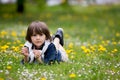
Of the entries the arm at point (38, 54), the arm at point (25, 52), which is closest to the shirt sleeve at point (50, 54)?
the arm at point (38, 54)

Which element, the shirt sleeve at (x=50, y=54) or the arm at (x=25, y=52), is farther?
the shirt sleeve at (x=50, y=54)

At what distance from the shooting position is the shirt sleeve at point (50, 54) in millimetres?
7621

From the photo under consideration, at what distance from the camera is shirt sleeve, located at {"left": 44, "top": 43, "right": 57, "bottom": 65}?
25.0ft

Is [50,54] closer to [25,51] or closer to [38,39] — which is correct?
[38,39]

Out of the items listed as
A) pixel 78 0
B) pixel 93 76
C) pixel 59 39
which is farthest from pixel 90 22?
pixel 78 0

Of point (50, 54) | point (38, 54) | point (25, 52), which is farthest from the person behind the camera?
point (50, 54)

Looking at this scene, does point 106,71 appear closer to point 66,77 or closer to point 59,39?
point 66,77

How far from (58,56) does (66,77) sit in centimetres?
144

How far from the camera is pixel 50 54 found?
7.64 metres

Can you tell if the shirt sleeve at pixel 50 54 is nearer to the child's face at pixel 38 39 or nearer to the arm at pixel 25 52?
the child's face at pixel 38 39

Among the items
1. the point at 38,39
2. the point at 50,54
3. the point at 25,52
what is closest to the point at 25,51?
the point at 25,52

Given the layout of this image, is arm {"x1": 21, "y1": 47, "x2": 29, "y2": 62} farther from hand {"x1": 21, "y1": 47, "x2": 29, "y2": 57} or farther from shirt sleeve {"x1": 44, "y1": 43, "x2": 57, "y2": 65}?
shirt sleeve {"x1": 44, "y1": 43, "x2": 57, "y2": 65}

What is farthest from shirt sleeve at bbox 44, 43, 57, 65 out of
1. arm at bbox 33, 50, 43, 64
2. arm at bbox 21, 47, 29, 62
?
arm at bbox 21, 47, 29, 62

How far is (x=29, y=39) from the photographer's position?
770 centimetres
